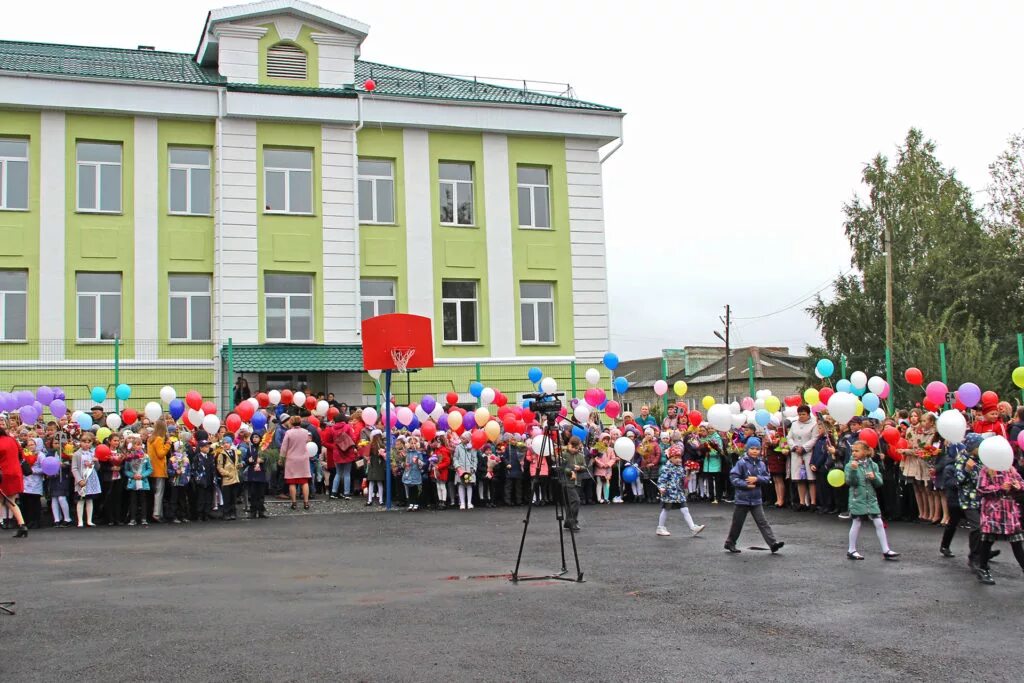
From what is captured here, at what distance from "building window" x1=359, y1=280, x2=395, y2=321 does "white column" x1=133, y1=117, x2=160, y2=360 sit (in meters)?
5.75

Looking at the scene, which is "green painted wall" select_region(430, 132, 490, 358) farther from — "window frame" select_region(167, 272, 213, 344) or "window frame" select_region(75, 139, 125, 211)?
"window frame" select_region(75, 139, 125, 211)

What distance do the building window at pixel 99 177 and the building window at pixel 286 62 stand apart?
4874mm

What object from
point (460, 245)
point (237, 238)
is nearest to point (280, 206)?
point (237, 238)

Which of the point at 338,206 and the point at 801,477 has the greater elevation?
the point at 338,206

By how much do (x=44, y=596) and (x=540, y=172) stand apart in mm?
23706

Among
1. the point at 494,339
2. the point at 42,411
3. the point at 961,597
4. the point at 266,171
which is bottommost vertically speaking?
the point at 961,597

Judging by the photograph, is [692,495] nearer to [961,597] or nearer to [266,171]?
[961,597]

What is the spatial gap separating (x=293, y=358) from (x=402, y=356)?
25.5 feet

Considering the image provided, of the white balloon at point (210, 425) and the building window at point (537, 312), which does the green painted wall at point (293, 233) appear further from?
the white balloon at point (210, 425)

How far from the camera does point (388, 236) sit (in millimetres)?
30609

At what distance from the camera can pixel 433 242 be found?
3084 cm

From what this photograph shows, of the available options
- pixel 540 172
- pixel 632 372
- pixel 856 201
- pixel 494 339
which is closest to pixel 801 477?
pixel 494 339

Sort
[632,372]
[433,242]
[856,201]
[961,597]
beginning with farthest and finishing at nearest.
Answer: [632,372], [856,201], [433,242], [961,597]

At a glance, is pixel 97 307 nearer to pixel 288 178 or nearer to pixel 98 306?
pixel 98 306
